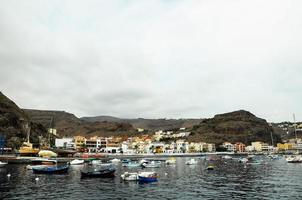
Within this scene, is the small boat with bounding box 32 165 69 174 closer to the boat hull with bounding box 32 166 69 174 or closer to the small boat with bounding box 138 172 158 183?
the boat hull with bounding box 32 166 69 174

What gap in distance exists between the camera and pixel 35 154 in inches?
5581

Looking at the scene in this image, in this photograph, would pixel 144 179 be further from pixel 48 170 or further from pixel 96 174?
pixel 48 170

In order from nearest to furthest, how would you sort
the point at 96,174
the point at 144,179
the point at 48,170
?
the point at 144,179 → the point at 96,174 → the point at 48,170

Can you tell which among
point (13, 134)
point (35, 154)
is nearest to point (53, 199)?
point (35, 154)

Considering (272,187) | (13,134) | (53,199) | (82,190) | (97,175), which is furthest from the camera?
(13,134)

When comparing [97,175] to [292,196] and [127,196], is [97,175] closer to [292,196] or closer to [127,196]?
[127,196]

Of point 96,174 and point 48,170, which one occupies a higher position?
point 48,170

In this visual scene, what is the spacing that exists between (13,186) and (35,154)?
90.7 m

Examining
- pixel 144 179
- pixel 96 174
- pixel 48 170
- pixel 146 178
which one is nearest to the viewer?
pixel 144 179

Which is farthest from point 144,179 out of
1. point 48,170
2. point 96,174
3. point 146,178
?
point 48,170

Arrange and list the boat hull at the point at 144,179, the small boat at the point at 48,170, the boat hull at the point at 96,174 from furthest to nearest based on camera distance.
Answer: the small boat at the point at 48,170 < the boat hull at the point at 96,174 < the boat hull at the point at 144,179

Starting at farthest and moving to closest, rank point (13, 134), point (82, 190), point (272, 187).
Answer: point (13, 134) → point (272, 187) → point (82, 190)

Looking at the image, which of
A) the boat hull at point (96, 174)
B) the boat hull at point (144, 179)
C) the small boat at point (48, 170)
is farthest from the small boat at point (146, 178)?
the small boat at point (48, 170)

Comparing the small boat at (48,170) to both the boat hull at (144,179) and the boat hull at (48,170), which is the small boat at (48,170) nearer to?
the boat hull at (48,170)
